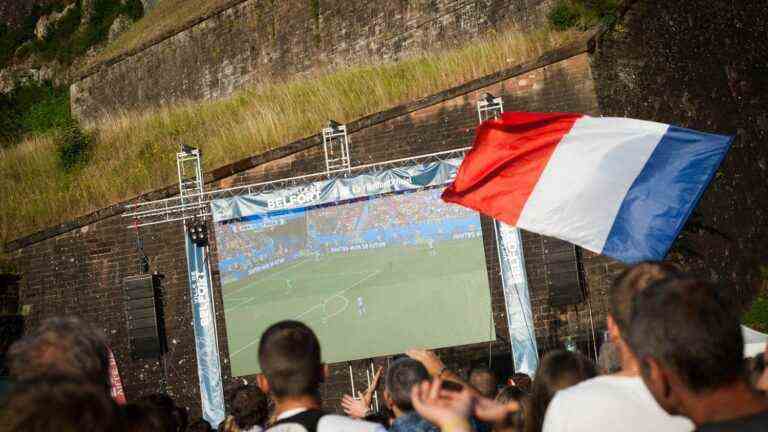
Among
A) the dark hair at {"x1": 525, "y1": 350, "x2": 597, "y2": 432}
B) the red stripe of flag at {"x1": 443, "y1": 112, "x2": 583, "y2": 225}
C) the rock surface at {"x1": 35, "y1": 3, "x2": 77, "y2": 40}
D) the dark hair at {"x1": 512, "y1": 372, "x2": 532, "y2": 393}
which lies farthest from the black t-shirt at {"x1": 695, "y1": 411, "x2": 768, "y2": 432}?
the rock surface at {"x1": 35, "y1": 3, "x2": 77, "y2": 40}

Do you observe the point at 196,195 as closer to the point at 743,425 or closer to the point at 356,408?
the point at 356,408

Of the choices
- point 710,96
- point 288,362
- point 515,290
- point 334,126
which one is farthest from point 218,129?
point 288,362

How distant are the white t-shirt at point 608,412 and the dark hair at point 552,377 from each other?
24.5 inches

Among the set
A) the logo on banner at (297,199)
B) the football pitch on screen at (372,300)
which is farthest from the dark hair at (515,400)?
the logo on banner at (297,199)

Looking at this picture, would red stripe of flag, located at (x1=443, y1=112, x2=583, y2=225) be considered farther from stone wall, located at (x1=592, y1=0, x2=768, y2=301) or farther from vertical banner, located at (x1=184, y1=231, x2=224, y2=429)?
vertical banner, located at (x1=184, y1=231, x2=224, y2=429)

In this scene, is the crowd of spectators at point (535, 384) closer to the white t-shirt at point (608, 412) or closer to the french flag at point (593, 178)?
the white t-shirt at point (608, 412)

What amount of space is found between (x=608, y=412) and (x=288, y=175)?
13675 millimetres

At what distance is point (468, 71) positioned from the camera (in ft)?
54.4

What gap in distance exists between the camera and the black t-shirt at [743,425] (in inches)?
97.3

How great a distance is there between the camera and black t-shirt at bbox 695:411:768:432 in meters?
2.47

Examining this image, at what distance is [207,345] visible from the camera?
15.9 m

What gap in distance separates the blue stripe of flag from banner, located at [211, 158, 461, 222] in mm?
5944

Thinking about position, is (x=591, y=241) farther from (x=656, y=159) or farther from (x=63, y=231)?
(x=63, y=231)

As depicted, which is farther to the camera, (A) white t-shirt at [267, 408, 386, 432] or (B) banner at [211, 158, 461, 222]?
(B) banner at [211, 158, 461, 222]
